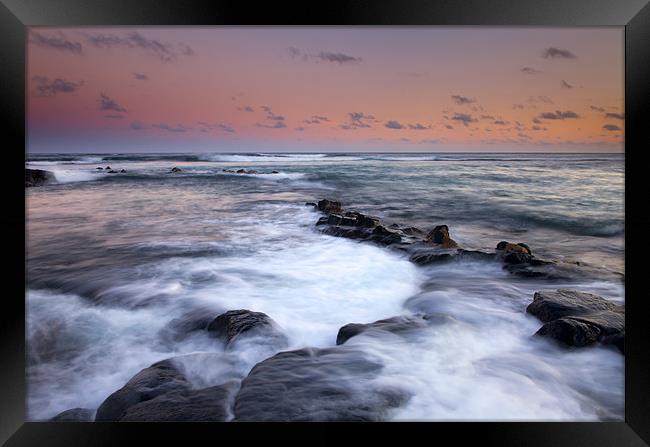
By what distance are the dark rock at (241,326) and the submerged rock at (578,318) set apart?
5.65ft

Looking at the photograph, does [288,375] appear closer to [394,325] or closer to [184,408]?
[184,408]

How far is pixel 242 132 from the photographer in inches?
306

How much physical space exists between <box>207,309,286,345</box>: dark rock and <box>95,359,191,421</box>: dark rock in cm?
48

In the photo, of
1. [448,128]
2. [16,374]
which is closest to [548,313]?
[16,374]

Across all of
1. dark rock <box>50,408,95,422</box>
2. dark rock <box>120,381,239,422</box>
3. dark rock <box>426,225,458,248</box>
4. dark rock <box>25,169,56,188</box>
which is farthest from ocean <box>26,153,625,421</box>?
dark rock <box>25,169,56,188</box>

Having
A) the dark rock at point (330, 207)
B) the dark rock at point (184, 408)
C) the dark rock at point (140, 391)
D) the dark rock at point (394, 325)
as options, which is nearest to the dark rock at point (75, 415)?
the dark rock at point (140, 391)

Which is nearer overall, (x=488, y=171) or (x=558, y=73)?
(x=558, y=73)

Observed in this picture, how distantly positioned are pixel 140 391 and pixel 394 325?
158 centimetres

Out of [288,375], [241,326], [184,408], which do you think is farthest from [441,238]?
[184,408]

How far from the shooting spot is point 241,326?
283 centimetres

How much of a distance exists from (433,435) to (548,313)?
147 centimetres

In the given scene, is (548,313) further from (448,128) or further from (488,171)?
(488,171)

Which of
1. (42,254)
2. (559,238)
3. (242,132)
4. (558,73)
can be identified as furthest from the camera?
(242,132)

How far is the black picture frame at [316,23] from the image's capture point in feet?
6.69
